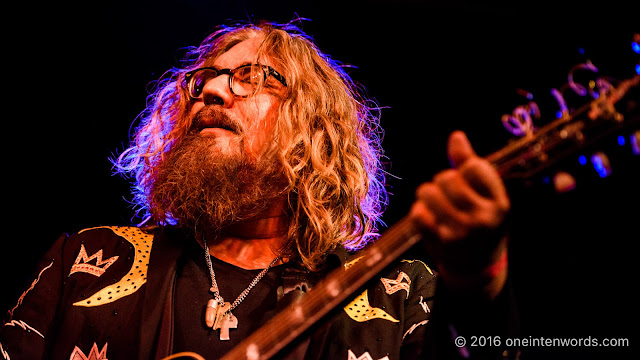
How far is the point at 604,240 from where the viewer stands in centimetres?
178

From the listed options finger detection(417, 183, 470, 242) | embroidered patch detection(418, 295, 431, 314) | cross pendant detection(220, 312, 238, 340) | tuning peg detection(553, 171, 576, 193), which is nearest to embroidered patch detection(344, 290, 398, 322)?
embroidered patch detection(418, 295, 431, 314)

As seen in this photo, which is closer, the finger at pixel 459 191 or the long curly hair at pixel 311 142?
the finger at pixel 459 191

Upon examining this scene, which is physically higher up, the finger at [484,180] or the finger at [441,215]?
the finger at [484,180]

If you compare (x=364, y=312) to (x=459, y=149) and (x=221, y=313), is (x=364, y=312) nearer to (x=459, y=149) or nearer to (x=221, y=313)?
(x=221, y=313)

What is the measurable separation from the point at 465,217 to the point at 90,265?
1.44 meters

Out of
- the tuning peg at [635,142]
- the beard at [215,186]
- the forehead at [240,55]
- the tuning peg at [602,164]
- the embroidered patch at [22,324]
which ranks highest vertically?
the tuning peg at [635,142]

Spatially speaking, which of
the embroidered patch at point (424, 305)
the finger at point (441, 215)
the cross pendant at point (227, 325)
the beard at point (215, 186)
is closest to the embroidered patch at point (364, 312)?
the embroidered patch at point (424, 305)

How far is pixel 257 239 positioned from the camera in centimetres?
185

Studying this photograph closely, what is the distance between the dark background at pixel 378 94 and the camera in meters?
1.89

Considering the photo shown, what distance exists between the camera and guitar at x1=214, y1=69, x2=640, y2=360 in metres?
0.74

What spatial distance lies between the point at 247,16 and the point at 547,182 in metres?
2.53

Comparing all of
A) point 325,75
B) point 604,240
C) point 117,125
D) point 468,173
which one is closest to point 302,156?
point 325,75

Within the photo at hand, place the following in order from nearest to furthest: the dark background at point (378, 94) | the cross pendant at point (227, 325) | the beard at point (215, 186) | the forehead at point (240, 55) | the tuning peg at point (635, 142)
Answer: the tuning peg at point (635, 142)
the cross pendant at point (227, 325)
the beard at point (215, 186)
the dark background at point (378, 94)
the forehead at point (240, 55)

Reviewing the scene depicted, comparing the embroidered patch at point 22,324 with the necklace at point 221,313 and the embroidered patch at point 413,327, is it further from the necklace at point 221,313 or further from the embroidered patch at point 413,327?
the embroidered patch at point 413,327
